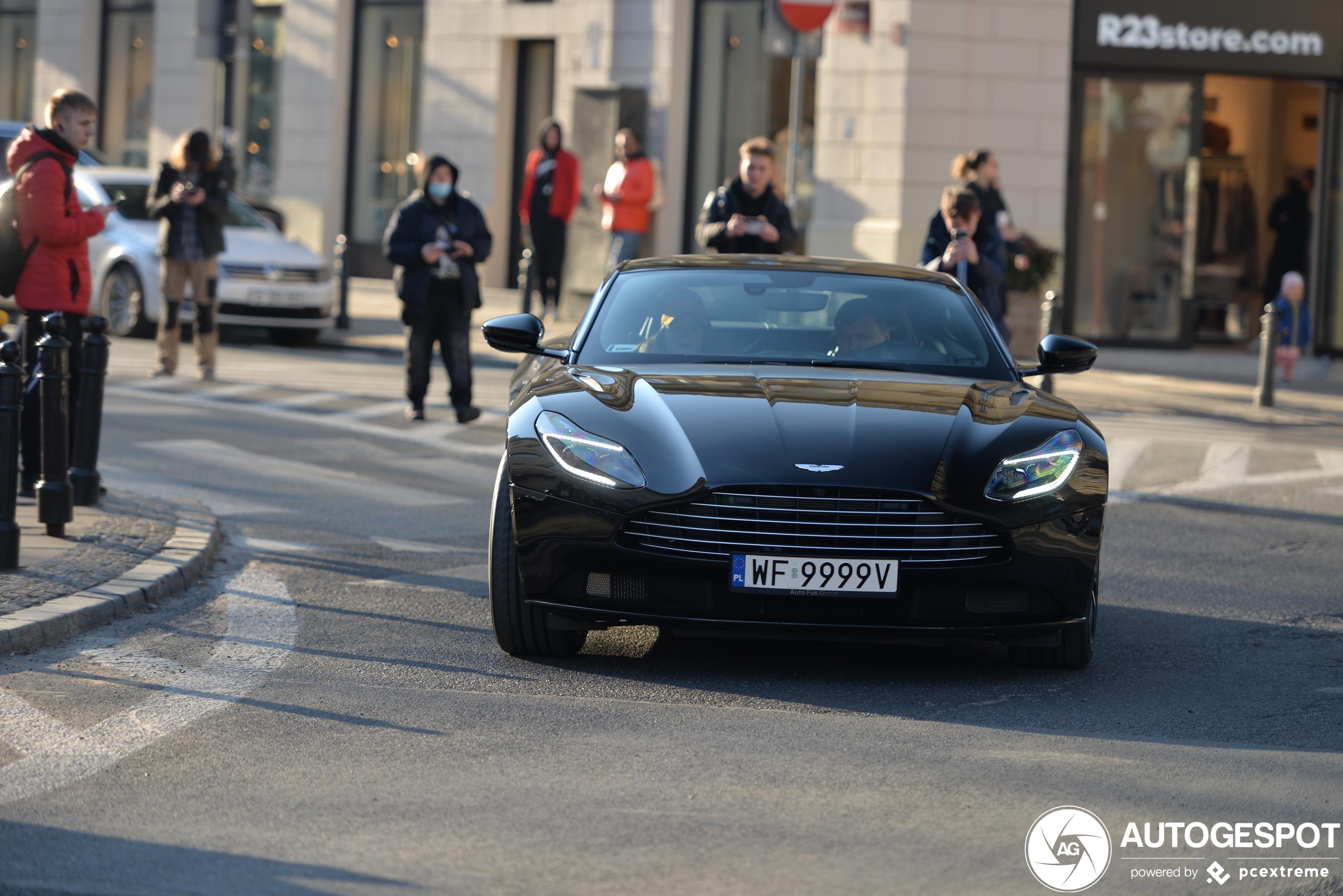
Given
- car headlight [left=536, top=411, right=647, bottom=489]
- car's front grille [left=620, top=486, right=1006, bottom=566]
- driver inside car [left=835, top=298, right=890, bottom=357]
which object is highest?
driver inside car [left=835, top=298, right=890, bottom=357]

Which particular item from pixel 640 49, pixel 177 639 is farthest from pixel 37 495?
pixel 640 49

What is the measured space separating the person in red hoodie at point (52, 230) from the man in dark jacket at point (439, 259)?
399 cm

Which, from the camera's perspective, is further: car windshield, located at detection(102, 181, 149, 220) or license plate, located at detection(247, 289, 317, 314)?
car windshield, located at detection(102, 181, 149, 220)

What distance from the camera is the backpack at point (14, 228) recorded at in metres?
8.73

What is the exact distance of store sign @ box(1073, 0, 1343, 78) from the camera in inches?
805

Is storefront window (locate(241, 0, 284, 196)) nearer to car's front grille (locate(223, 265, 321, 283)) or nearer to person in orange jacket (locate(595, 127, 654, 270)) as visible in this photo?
person in orange jacket (locate(595, 127, 654, 270))

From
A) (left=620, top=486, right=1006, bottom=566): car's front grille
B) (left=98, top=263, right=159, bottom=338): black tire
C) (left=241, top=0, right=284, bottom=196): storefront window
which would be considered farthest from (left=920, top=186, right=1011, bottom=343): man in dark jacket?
(left=241, top=0, right=284, bottom=196): storefront window

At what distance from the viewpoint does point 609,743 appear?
5.26 metres

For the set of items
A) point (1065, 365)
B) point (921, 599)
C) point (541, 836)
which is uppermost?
point (1065, 365)

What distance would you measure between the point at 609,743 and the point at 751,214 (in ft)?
26.7

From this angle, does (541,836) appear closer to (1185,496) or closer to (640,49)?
(1185,496)

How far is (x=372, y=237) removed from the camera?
27.0 m

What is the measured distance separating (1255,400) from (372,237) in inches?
553

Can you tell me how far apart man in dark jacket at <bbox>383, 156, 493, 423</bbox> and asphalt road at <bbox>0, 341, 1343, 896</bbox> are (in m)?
4.22
